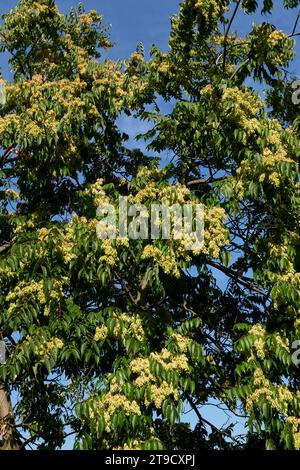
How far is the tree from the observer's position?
4508 millimetres

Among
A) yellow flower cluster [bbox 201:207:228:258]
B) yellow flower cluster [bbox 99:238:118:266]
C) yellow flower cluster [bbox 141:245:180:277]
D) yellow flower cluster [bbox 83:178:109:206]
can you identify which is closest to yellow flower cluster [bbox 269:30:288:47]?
yellow flower cluster [bbox 201:207:228:258]

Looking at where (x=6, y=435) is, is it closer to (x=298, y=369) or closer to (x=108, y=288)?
(x=108, y=288)

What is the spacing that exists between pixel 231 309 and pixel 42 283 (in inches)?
93.1

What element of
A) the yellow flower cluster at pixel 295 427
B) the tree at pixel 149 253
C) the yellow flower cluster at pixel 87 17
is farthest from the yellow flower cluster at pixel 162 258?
the yellow flower cluster at pixel 87 17

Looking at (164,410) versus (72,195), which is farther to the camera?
(72,195)

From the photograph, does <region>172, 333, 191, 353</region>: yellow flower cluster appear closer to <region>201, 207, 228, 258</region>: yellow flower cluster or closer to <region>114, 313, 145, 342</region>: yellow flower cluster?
<region>114, 313, 145, 342</region>: yellow flower cluster

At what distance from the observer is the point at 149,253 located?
462cm

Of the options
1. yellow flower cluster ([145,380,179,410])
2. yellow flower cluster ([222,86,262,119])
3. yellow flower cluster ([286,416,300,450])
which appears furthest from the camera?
yellow flower cluster ([222,86,262,119])

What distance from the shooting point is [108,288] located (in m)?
5.26

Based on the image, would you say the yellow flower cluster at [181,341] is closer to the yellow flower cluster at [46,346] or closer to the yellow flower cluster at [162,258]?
the yellow flower cluster at [162,258]

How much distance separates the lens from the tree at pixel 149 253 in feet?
14.8

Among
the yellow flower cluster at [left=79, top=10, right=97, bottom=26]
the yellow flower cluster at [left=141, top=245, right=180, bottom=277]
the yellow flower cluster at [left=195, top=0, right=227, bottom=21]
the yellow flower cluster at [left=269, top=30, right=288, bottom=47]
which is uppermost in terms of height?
the yellow flower cluster at [left=79, top=10, right=97, bottom=26]
